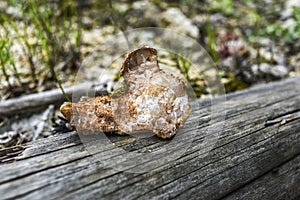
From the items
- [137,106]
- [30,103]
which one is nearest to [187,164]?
[137,106]

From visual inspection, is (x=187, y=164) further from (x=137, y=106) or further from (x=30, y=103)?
(x=30, y=103)

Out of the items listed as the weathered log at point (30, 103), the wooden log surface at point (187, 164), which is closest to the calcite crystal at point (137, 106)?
the wooden log surface at point (187, 164)

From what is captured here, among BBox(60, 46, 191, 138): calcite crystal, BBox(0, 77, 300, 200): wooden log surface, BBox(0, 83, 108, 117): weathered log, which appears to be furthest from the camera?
BBox(0, 83, 108, 117): weathered log

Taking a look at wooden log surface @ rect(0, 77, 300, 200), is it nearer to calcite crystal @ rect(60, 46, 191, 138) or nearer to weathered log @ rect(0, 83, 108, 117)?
calcite crystal @ rect(60, 46, 191, 138)

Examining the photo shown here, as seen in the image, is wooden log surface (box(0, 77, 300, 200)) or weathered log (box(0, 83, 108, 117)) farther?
weathered log (box(0, 83, 108, 117))

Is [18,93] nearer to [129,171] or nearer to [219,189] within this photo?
[129,171]

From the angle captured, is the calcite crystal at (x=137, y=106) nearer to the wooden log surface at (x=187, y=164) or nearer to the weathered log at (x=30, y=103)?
the wooden log surface at (x=187, y=164)

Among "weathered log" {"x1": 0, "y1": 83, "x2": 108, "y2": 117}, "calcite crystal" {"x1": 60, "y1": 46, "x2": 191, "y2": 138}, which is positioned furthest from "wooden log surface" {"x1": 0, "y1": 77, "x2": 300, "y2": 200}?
"weathered log" {"x1": 0, "y1": 83, "x2": 108, "y2": 117}

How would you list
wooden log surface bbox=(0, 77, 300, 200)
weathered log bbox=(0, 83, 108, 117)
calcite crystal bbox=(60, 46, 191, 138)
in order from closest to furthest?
1. wooden log surface bbox=(0, 77, 300, 200)
2. calcite crystal bbox=(60, 46, 191, 138)
3. weathered log bbox=(0, 83, 108, 117)
